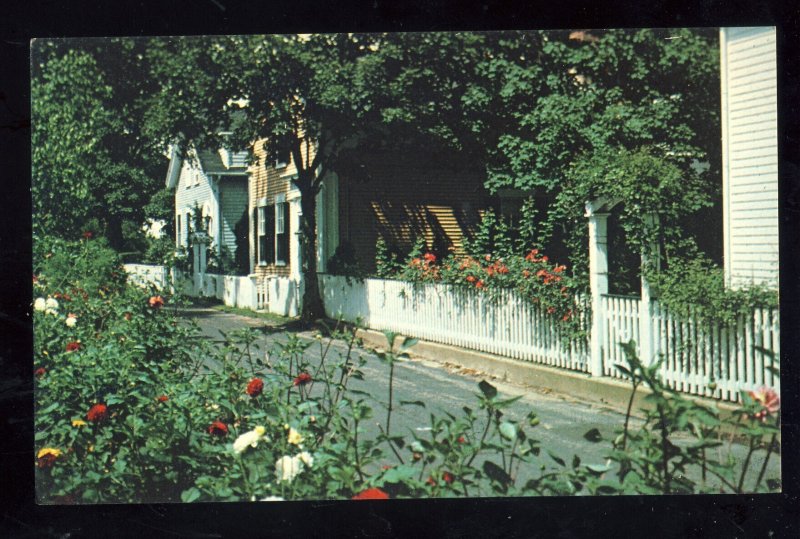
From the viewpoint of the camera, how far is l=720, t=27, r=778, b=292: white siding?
7.85 metres

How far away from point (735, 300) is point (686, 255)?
4.29ft

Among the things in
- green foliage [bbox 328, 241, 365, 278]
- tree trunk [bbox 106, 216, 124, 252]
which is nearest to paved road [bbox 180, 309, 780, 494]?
tree trunk [bbox 106, 216, 124, 252]

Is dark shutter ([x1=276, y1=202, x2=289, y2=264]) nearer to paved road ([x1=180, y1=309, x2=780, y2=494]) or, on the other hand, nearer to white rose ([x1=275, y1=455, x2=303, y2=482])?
paved road ([x1=180, y1=309, x2=780, y2=494])

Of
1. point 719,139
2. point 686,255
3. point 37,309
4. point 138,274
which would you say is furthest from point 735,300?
point 37,309

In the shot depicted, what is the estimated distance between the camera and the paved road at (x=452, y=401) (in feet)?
20.4

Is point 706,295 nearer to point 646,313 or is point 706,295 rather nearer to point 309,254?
point 646,313

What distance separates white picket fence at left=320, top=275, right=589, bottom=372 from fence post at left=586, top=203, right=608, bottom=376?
213 millimetres

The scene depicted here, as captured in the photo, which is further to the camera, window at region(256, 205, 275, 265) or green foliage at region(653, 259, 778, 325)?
window at region(256, 205, 275, 265)

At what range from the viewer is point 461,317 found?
31.7 feet

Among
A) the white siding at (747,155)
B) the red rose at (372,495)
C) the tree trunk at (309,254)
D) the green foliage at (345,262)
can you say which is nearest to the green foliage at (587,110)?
the white siding at (747,155)

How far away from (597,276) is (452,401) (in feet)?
7.48

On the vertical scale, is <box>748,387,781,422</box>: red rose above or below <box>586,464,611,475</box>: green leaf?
above

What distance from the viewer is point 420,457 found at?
312 cm

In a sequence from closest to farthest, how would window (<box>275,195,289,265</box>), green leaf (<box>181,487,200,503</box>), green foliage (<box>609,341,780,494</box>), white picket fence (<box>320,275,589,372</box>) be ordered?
green foliage (<box>609,341,780,494</box>) → green leaf (<box>181,487,200,503</box>) → white picket fence (<box>320,275,589,372</box>) → window (<box>275,195,289,265</box>)
